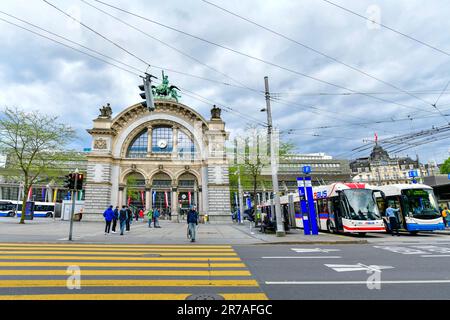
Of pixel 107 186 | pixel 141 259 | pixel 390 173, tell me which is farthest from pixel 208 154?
pixel 390 173

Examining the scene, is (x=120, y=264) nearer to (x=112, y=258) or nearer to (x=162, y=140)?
(x=112, y=258)

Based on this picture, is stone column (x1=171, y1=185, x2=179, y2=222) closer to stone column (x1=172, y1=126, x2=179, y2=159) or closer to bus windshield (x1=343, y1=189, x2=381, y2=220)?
stone column (x1=172, y1=126, x2=179, y2=159)

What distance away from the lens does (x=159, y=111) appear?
45406 mm

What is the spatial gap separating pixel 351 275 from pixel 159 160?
40903 millimetres

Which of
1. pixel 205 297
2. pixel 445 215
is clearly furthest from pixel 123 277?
pixel 445 215

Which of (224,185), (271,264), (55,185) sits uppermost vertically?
(55,185)

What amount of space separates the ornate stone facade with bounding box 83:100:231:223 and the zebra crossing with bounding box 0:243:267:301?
101 feet

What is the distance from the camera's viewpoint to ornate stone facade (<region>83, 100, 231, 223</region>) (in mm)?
40031

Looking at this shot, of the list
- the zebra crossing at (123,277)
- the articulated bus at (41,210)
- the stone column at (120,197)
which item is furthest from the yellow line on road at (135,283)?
the articulated bus at (41,210)

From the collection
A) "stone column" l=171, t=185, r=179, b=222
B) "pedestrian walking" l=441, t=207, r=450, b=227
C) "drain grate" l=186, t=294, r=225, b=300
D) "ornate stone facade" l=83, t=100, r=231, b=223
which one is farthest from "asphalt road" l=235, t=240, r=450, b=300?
"stone column" l=171, t=185, r=179, b=222

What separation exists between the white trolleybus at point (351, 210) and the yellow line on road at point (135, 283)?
42.2 ft

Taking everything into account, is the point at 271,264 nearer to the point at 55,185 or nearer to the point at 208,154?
the point at 208,154
